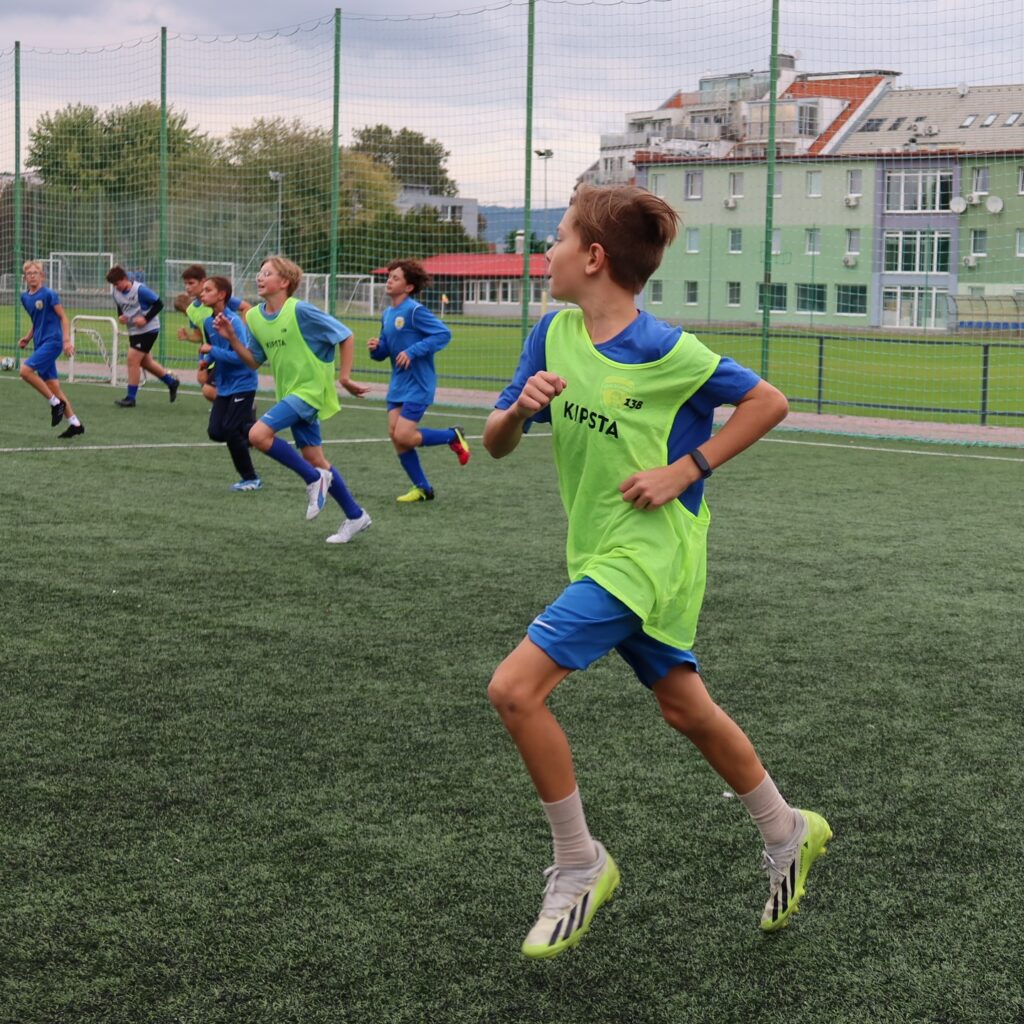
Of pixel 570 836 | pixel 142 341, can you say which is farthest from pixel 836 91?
pixel 570 836

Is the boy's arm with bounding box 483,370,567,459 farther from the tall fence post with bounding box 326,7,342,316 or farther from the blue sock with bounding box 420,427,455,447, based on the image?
the tall fence post with bounding box 326,7,342,316

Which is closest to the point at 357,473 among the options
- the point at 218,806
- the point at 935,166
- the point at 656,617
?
the point at 218,806

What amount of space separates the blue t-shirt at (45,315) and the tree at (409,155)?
5.58 metres

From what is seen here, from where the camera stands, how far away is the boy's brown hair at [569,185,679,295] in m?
3.46

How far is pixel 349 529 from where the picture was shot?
29.7 feet

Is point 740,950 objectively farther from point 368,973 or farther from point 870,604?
point 870,604

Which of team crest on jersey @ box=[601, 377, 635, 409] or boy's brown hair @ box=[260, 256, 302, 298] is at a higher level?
boy's brown hair @ box=[260, 256, 302, 298]

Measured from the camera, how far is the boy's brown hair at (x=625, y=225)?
3461mm

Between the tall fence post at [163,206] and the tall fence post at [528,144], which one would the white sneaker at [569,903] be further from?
the tall fence post at [163,206]

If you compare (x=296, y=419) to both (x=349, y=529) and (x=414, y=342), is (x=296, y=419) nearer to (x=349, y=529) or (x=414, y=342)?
(x=349, y=529)

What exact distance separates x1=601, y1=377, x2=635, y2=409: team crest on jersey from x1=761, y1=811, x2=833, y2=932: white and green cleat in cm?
110

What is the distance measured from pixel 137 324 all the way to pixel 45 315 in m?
2.29

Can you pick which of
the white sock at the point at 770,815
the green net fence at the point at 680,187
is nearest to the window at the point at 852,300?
the green net fence at the point at 680,187

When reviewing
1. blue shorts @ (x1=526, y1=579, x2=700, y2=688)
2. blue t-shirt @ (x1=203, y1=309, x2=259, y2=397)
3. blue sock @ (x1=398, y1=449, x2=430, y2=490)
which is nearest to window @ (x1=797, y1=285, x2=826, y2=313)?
blue t-shirt @ (x1=203, y1=309, x2=259, y2=397)
